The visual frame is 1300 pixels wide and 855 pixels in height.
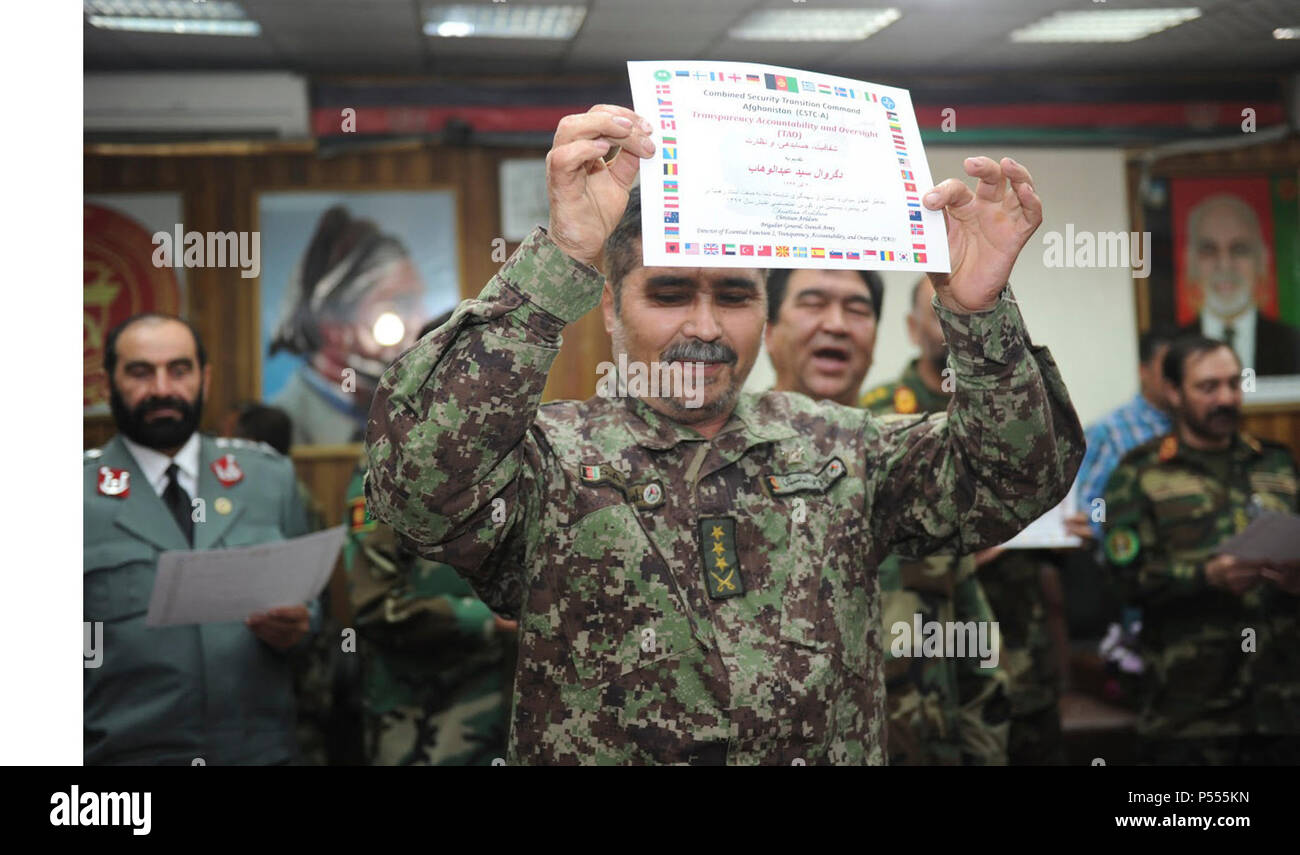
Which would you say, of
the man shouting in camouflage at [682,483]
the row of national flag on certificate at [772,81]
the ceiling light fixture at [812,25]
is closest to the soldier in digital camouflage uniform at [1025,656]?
the man shouting in camouflage at [682,483]

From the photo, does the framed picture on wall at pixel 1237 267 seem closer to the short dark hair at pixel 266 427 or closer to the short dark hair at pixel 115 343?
the short dark hair at pixel 266 427

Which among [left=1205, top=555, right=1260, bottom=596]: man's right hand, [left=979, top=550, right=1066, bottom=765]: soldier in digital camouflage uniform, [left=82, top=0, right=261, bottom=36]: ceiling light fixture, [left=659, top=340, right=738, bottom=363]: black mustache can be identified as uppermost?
[left=82, top=0, right=261, bottom=36]: ceiling light fixture

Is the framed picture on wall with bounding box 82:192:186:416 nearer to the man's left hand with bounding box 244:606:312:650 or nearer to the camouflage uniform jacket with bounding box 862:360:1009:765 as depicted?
the man's left hand with bounding box 244:606:312:650

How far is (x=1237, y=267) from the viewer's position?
5895mm

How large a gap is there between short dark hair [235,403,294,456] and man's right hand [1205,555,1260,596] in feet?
10.1

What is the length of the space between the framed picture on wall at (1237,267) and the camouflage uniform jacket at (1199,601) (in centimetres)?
308

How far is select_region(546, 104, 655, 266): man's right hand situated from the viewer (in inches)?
46.0

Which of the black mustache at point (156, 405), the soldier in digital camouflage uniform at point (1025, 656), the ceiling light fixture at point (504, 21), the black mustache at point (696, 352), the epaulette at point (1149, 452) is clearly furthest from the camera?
the ceiling light fixture at point (504, 21)

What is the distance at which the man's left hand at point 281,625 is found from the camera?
7.39 ft

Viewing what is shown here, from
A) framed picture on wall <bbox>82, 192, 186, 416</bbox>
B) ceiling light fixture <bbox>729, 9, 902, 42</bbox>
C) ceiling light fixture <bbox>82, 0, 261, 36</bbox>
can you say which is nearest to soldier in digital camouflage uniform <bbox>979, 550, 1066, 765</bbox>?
ceiling light fixture <bbox>729, 9, 902, 42</bbox>

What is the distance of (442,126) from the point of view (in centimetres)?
544

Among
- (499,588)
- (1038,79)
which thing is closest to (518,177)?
(1038,79)

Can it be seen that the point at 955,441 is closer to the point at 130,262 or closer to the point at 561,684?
the point at 561,684
